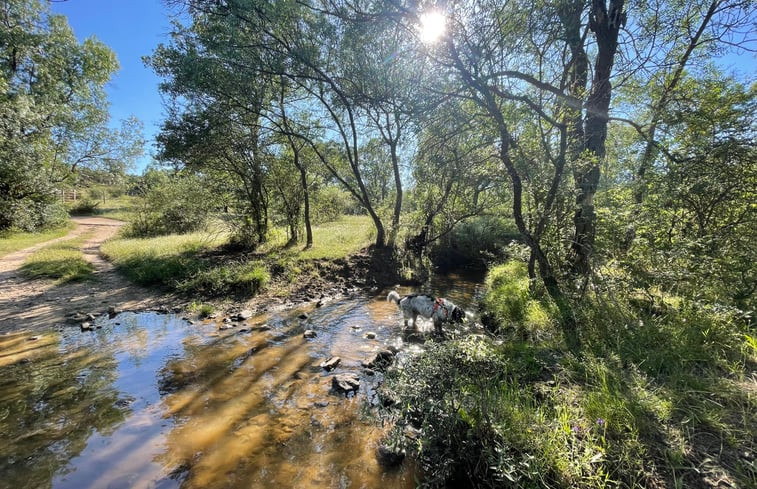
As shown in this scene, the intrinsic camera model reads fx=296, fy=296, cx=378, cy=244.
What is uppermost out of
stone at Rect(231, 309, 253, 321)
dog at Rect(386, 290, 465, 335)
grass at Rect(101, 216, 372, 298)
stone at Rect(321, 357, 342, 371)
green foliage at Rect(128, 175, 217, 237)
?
green foliage at Rect(128, 175, 217, 237)

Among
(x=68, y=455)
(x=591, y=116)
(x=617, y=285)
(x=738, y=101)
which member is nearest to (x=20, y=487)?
(x=68, y=455)

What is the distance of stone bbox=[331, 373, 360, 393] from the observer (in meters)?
4.59

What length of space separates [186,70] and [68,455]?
1015cm

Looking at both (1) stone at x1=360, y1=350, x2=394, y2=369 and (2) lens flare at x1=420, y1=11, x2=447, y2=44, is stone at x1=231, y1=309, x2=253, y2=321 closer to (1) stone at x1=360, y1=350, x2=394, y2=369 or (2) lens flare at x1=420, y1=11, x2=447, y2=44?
(1) stone at x1=360, y1=350, x2=394, y2=369

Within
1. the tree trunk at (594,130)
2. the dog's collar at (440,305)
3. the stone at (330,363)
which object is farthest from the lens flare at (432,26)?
the stone at (330,363)

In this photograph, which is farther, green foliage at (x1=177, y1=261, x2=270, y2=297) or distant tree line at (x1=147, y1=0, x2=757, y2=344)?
green foliage at (x1=177, y1=261, x2=270, y2=297)

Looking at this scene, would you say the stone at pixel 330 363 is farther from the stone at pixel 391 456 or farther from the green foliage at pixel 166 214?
the green foliage at pixel 166 214

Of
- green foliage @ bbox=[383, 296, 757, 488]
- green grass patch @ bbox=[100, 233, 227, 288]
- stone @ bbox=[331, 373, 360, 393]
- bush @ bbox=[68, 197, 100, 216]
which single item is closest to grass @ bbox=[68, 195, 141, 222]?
bush @ bbox=[68, 197, 100, 216]

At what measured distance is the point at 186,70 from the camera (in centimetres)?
926

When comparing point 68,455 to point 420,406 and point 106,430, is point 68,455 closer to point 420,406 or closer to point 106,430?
point 106,430

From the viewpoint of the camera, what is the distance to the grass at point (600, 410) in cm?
241

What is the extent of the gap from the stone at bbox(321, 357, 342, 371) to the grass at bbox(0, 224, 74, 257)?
17593 mm

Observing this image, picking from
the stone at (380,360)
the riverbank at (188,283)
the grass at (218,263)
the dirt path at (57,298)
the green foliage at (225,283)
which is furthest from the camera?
the grass at (218,263)

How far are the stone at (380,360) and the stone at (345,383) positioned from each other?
41 centimetres
